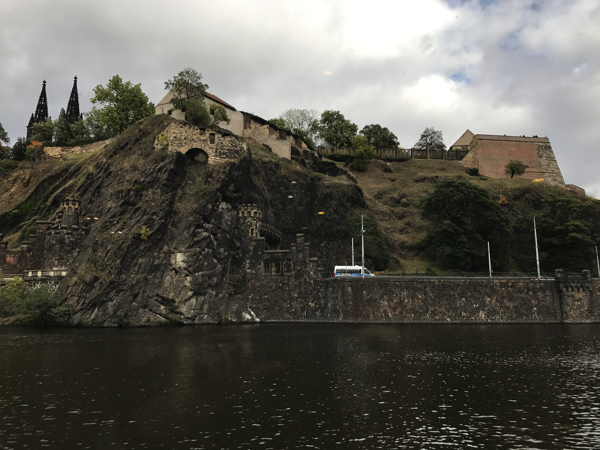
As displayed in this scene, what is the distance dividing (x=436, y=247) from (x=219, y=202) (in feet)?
111

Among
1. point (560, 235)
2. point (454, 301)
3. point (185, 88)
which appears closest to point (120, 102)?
point (185, 88)

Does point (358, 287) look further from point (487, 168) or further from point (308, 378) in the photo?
point (487, 168)

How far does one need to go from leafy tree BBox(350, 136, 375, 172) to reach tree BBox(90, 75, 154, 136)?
47942mm

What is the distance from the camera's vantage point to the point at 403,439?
60.1 ft

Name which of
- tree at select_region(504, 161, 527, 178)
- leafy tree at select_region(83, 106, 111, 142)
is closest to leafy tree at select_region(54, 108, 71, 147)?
leafy tree at select_region(83, 106, 111, 142)

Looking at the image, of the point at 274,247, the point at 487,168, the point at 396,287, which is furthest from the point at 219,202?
the point at 487,168

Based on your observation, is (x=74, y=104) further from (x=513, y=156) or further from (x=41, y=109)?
(x=513, y=156)

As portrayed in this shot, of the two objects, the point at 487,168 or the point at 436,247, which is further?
the point at 487,168

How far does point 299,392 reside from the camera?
2495 cm

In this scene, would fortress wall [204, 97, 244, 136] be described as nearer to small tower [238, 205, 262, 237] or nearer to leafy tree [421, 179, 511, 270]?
small tower [238, 205, 262, 237]

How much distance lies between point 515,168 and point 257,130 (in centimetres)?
6487

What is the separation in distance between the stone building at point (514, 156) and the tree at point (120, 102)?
80.4 m

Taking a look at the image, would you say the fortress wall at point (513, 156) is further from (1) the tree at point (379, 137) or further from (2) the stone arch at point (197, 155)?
(2) the stone arch at point (197, 155)

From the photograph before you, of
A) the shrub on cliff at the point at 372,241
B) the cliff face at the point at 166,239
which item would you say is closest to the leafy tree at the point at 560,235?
the shrub on cliff at the point at 372,241
